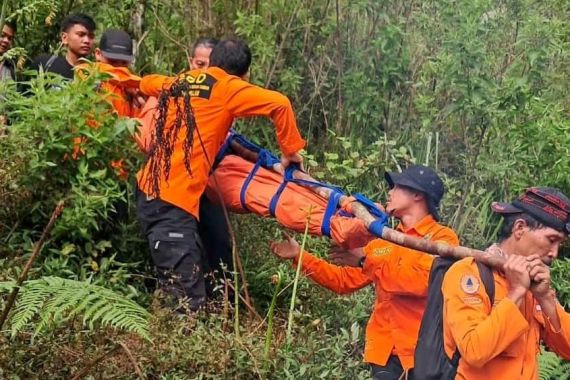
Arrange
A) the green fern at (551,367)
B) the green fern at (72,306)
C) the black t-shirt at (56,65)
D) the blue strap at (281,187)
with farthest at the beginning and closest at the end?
the black t-shirt at (56,65), the green fern at (551,367), the blue strap at (281,187), the green fern at (72,306)

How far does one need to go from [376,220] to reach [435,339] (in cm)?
143

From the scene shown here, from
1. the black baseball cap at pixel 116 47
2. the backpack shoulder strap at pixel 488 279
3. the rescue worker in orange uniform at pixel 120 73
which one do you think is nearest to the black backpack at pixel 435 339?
the backpack shoulder strap at pixel 488 279

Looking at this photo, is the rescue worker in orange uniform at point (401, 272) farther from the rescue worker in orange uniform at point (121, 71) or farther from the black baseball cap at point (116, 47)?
the black baseball cap at point (116, 47)

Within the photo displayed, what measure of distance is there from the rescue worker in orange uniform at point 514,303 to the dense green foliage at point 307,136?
1190 mm

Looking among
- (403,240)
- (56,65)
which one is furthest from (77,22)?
(403,240)

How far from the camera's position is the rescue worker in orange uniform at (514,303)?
3959 mm

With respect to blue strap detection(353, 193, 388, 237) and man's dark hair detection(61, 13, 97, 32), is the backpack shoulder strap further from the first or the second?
man's dark hair detection(61, 13, 97, 32)

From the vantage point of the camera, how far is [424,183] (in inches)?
214

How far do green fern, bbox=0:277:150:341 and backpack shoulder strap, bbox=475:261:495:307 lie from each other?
1.54m

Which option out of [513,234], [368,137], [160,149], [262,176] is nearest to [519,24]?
[368,137]

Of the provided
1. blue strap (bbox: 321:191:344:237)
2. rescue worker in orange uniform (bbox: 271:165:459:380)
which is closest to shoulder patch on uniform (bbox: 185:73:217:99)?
blue strap (bbox: 321:191:344:237)

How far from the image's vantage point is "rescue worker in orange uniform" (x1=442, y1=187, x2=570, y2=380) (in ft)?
13.0

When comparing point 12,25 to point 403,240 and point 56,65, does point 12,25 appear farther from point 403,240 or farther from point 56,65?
point 403,240

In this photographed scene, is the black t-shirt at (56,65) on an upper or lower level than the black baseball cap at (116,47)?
lower
